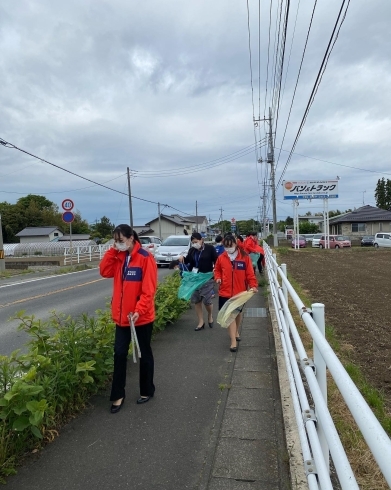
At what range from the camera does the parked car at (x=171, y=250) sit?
17.8m

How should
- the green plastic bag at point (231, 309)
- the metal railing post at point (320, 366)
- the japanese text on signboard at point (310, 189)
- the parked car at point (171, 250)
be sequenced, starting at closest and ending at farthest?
the metal railing post at point (320, 366)
the green plastic bag at point (231, 309)
the parked car at point (171, 250)
the japanese text on signboard at point (310, 189)

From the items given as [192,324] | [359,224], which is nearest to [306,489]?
[192,324]

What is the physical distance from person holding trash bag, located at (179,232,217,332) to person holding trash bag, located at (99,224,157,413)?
2918 mm

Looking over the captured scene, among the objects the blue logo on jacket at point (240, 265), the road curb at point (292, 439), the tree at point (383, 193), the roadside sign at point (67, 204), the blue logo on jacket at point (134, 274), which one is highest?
the tree at point (383, 193)

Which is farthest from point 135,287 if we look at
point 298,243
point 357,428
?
point 298,243

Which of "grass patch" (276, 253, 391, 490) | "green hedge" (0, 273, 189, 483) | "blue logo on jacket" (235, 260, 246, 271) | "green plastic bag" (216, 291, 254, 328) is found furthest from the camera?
"blue logo on jacket" (235, 260, 246, 271)

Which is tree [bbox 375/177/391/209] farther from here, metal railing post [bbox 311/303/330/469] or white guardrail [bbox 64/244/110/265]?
metal railing post [bbox 311/303/330/469]

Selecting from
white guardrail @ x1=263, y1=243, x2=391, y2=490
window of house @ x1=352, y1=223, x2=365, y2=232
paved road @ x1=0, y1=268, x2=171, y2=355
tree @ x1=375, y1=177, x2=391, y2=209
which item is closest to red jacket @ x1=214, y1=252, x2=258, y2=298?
white guardrail @ x1=263, y1=243, x2=391, y2=490

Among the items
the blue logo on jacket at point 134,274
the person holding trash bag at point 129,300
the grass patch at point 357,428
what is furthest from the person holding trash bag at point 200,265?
the blue logo on jacket at point 134,274

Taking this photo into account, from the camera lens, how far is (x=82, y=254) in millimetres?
25688

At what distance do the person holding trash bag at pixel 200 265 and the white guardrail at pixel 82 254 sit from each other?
16.6m

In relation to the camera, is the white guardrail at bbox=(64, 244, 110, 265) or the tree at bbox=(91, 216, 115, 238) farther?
the tree at bbox=(91, 216, 115, 238)

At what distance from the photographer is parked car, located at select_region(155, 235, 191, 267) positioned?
1784 cm

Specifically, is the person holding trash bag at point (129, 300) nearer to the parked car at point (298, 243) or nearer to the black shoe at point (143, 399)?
the black shoe at point (143, 399)
